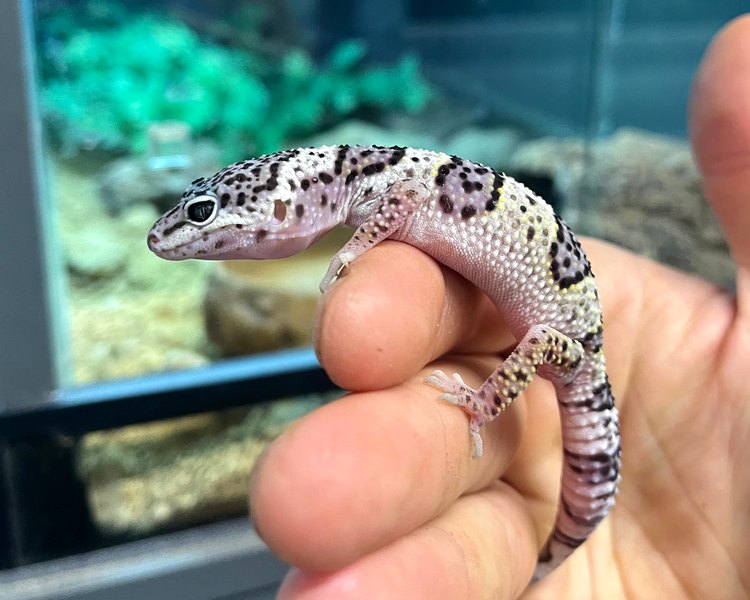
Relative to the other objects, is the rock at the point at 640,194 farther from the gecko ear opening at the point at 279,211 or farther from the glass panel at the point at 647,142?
the gecko ear opening at the point at 279,211

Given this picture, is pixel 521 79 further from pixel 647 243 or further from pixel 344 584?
pixel 344 584

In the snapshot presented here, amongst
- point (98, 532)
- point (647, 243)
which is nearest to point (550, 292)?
point (98, 532)

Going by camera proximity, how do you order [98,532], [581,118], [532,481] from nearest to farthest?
1. [532,481]
2. [98,532]
3. [581,118]

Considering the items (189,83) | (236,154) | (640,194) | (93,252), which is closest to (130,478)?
(93,252)

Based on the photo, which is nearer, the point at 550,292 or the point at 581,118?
the point at 550,292

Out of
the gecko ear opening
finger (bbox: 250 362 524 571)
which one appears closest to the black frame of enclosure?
the gecko ear opening

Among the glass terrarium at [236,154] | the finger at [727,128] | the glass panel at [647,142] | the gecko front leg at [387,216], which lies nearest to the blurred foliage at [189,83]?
the glass terrarium at [236,154]

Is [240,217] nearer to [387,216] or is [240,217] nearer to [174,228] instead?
[174,228]
